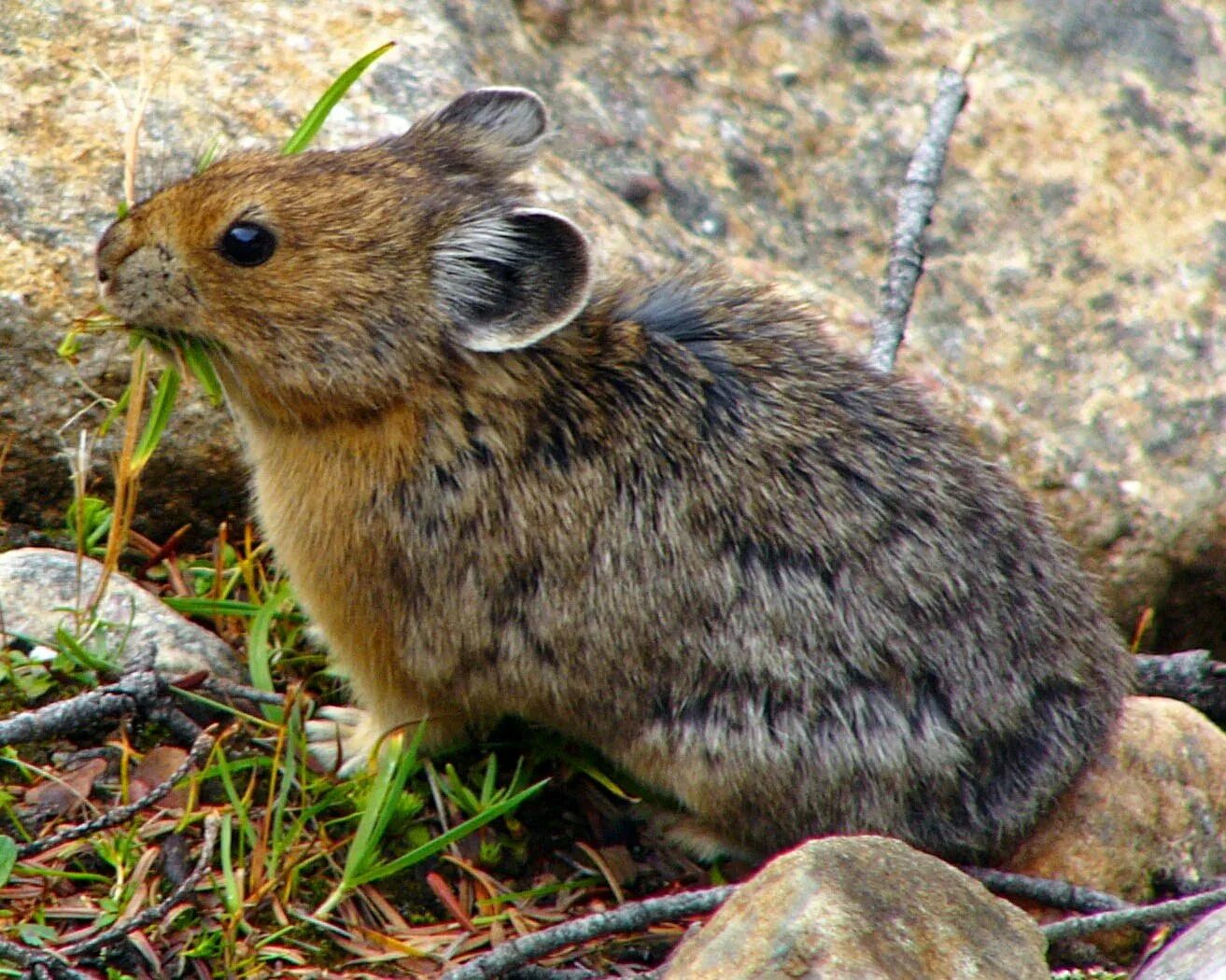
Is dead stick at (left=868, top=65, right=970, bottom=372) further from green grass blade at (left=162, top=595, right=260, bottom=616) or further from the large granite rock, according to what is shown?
green grass blade at (left=162, top=595, right=260, bottom=616)

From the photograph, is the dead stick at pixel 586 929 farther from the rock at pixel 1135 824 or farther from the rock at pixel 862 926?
the rock at pixel 1135 824

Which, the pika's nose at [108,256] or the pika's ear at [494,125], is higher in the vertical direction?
the pika's ear at [494,125]

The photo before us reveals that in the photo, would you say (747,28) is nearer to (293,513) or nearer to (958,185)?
(958,185)

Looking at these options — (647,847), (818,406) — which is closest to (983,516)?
(818,406)

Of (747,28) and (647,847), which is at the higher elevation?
(747,28)

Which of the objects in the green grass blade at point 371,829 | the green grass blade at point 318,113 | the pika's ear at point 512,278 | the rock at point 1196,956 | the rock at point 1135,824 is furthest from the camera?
the green grass blade at point 318,113

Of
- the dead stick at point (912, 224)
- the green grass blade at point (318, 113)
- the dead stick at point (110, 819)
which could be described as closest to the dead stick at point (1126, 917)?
the dead stick at point (912, 224)

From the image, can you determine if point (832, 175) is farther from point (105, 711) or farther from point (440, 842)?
point (105, 711)
